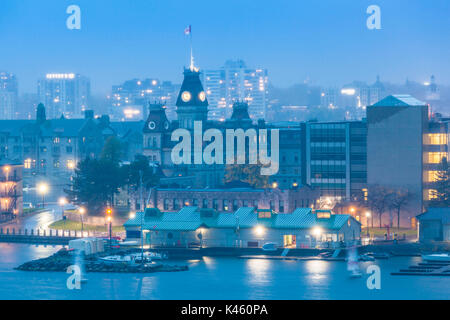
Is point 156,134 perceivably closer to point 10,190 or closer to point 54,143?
point 10,190

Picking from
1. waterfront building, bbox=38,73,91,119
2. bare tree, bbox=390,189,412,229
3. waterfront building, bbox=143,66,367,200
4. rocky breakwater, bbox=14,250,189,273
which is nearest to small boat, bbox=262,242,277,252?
rocky breakwater, bbox=14,250,189,273

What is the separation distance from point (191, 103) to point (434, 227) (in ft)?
122

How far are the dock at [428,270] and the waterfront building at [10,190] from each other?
31.4 metres

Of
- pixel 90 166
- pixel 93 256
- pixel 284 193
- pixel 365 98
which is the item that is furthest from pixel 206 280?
pixel 365 98

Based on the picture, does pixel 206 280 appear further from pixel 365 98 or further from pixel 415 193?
pixel 365 98

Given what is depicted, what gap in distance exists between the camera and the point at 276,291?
167ft

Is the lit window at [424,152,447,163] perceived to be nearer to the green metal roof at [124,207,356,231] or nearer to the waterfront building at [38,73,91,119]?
the green metal roof at [124,207,356,231]

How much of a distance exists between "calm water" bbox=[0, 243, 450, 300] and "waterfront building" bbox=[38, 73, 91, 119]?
428 ft

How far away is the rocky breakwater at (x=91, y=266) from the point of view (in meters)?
57.1

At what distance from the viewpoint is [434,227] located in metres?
63.2

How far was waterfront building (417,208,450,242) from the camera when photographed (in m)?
63.1

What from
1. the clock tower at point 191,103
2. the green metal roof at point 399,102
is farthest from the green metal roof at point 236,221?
the clock tower at point 191,103

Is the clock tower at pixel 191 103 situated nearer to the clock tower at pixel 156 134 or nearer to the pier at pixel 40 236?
the clock tower at pixel 156 134
